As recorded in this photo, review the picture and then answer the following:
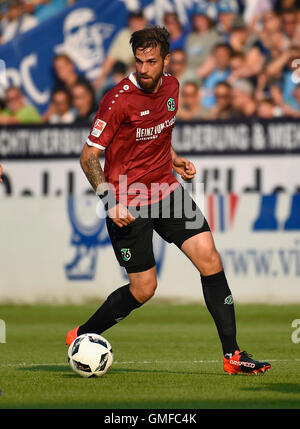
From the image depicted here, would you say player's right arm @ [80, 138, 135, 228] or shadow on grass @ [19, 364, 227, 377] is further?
shadow on grass @ [19, 364, 227, 377]

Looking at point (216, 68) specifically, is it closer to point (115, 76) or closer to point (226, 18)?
point (226, 18)

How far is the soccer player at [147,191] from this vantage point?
23.6 feet

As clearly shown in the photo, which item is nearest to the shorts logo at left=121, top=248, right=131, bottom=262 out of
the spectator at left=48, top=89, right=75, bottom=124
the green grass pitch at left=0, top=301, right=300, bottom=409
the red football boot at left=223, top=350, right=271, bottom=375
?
the green grass pitch at left=0, top=301, right=300, bottom=409

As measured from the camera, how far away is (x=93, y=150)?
7.14 meters

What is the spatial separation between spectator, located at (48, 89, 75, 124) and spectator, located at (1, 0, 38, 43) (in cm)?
167

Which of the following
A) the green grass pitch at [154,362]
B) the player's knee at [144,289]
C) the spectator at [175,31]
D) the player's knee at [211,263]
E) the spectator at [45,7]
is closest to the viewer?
the green grass pitch at [154,362]

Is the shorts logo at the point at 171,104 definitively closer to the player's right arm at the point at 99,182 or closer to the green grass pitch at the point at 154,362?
the player's right arm at the point at 99,182

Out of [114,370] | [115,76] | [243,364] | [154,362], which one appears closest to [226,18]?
[115,76]

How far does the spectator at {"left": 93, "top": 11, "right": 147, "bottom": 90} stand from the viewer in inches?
658

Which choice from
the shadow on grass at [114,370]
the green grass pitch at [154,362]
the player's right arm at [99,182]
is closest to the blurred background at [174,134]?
the green grass pitch at [154,362]

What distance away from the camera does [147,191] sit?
750 centimetres

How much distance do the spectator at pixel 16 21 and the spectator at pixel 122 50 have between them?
1.74 m

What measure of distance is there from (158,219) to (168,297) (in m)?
6.57

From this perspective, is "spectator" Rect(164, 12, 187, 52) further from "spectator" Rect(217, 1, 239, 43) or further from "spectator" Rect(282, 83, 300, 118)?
"spectator" Rect(282, 83, 300, 118)
